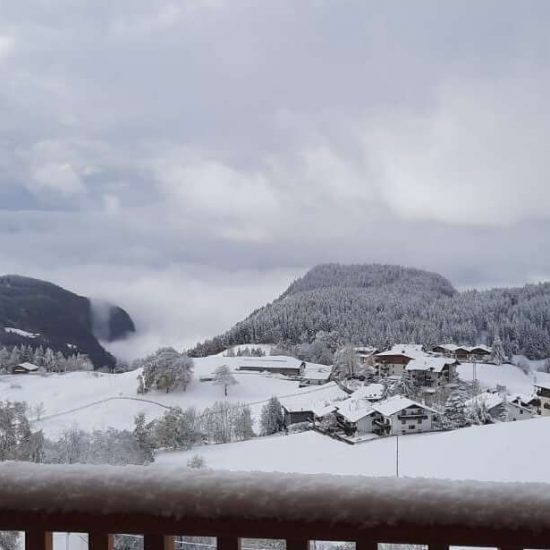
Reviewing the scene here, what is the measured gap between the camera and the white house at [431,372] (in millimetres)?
27625

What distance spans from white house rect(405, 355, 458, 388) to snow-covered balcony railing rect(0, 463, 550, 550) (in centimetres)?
2769

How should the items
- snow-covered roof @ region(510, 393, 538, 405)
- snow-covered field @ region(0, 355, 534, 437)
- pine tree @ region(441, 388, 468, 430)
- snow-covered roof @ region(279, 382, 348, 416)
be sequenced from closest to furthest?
pine tree @ region(441, 388, 468, 430) → snow-covered field @ region(0, 355, 534, 437) → snow-covered roof @ region(279, 382, 348, 416) → snow-covered roof @ region(510, 393, 538, 405)

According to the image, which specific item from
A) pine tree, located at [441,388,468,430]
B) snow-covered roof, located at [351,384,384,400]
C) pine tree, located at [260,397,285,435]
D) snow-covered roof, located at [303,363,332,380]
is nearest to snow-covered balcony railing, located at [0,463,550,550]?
pine tree, located at [441,388,468,430]

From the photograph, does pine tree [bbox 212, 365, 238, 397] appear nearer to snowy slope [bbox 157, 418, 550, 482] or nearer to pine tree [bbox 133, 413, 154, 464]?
snowy slope [bbox 157, 418, 550, 482]

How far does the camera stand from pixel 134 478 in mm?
690

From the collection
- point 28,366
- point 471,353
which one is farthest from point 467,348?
point 28,366

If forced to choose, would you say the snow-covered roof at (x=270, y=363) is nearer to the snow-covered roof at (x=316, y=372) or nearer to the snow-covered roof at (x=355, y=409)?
the snow-covered roof at (x=316, y=372)

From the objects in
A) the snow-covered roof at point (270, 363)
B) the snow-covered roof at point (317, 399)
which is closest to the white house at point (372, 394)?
the snow-covered roof at point (317, 399)

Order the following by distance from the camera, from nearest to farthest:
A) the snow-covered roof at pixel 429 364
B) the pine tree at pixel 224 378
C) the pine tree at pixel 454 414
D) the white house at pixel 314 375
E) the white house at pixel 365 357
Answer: the pine tree at pixel 454 414 < the pine tree at pixel 224 378 < the snow-covered roof at pixel 429 364 < the white house at pixel 314 375 < the white house at pixel 365 357

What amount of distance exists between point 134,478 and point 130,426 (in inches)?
741

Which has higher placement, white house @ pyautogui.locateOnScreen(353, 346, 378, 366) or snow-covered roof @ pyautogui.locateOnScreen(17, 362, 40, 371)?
white house @ pyautogui.locateOnScreen(353, 346, 378, 366)

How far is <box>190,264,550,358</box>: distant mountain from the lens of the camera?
46312mm

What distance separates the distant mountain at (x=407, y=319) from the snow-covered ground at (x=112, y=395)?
1865 cm

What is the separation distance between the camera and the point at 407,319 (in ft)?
174
